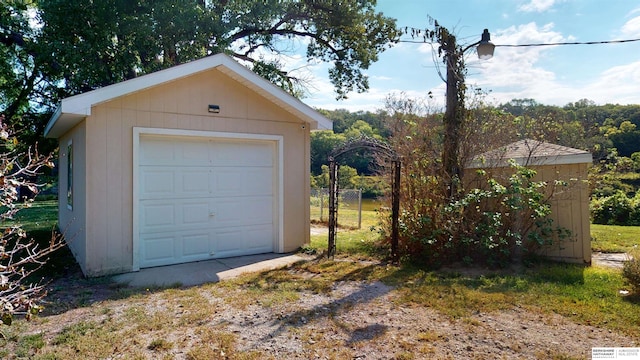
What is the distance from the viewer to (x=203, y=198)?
21.7 feet

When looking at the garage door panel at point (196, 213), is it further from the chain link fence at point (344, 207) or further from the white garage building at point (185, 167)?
the chain link fence at point (344, 207)

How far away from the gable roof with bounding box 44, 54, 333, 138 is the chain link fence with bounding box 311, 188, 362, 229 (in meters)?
4.13

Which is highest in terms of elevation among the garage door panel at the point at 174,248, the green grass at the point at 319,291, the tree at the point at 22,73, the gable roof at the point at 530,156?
the tree at the point at 22,73

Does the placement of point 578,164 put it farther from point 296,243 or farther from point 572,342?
point 296,243

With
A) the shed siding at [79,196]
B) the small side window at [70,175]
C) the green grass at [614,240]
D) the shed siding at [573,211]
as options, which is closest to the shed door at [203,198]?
the shed siding at [79,196]

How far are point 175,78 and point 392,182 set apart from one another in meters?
3.99

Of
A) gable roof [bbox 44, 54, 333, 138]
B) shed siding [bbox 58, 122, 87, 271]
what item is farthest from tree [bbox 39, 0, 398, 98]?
shed siding [bbox 58, 122, 87, 271]

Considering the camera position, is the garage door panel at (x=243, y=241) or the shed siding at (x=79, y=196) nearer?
the shed siding at (x=79, y=196)

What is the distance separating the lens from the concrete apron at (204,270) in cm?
537

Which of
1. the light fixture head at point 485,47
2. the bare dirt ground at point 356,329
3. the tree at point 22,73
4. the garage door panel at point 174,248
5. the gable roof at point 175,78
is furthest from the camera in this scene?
the tree at point 22,73

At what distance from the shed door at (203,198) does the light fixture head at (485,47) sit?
397 centimetres

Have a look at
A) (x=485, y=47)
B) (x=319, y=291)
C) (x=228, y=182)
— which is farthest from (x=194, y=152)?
(x=485, y=47)

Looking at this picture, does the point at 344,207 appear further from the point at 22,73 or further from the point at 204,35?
the point at 22,73

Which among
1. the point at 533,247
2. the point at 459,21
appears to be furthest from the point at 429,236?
the point at 459,21
